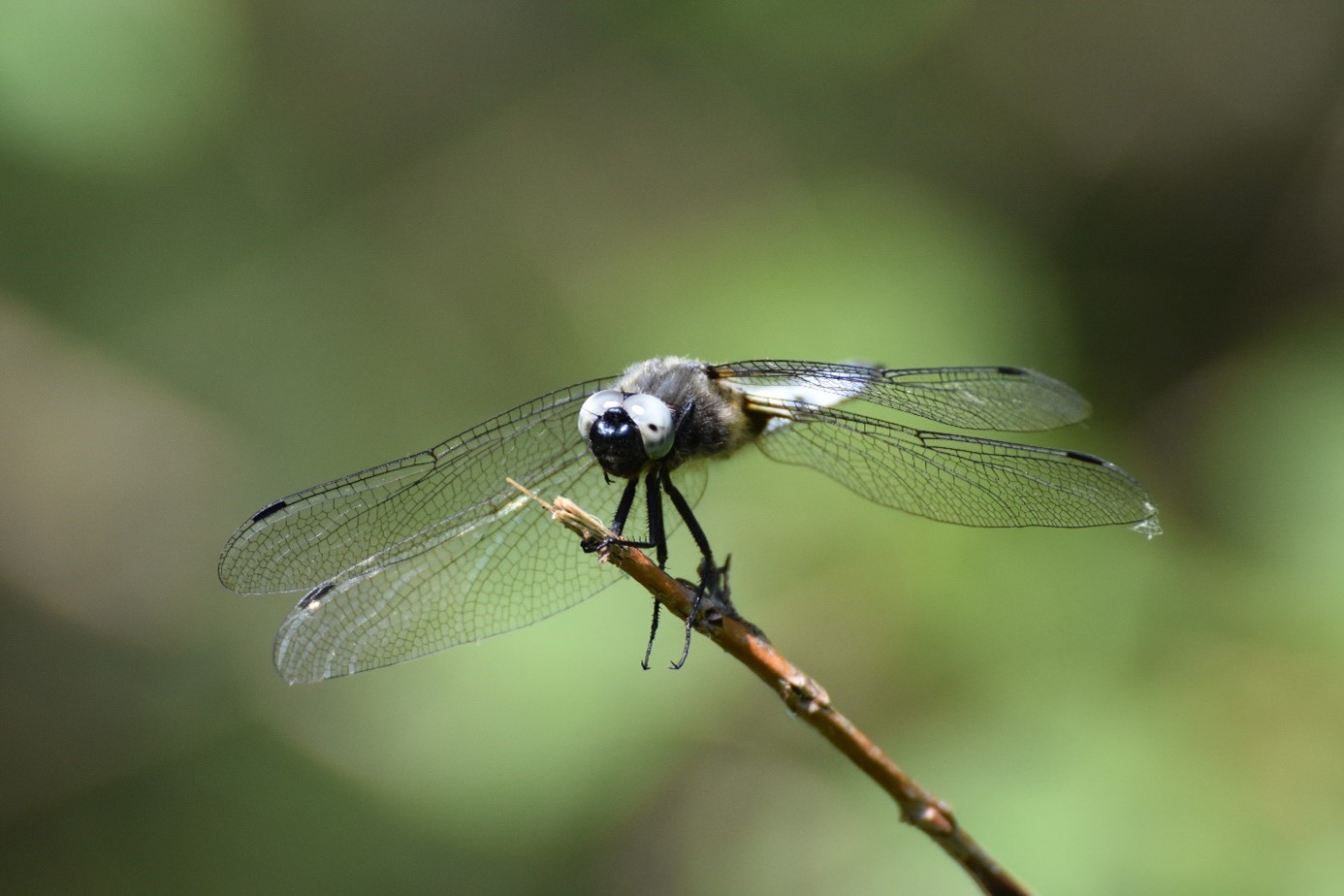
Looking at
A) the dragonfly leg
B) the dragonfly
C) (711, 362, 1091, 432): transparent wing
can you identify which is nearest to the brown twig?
the dragonfly leg

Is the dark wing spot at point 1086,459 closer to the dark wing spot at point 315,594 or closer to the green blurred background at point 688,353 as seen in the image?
the green blurred background at point 688,353

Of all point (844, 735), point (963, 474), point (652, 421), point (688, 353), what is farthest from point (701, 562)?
point (688, 353)

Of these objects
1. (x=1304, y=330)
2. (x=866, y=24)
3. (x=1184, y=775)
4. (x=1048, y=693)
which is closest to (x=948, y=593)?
(x=1048, y=693)

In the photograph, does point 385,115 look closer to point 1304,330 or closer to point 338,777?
point 338,777

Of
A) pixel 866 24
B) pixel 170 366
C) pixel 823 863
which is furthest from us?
pixel 866 24

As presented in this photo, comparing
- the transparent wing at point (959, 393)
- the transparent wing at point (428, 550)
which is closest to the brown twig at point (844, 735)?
the transparent wing at point (428, 550)
